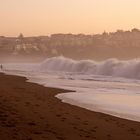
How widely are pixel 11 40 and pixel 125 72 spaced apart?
111 m

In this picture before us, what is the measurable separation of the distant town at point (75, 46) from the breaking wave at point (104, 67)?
70.3 metres

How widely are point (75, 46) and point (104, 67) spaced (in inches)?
3740

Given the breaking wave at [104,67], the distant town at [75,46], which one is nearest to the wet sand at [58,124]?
the breaking wave at [104,67]

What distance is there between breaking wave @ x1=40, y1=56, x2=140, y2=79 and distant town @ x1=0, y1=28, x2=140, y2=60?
70.3 meters

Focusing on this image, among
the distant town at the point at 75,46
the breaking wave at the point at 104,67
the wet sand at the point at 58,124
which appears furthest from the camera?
the distant town at the point at 75,46

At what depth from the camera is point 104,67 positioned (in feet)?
131

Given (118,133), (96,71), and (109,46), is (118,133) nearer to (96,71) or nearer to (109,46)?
(96,71)

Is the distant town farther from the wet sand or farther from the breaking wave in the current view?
the wet sand

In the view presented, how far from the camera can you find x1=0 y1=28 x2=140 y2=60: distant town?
12488 cm

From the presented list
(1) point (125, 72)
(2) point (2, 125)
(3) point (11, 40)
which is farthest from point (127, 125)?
(3) point (11, 40)

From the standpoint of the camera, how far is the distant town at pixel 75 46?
125 meters

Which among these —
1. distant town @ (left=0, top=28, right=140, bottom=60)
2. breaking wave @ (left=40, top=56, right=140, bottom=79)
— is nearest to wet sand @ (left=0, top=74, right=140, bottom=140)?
breaking wave @ (left=40, top=56, right=140, bottom=79)

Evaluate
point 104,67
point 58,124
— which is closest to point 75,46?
point 104,67

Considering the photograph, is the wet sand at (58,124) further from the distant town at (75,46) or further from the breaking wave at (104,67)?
the distant town at (75,46)
